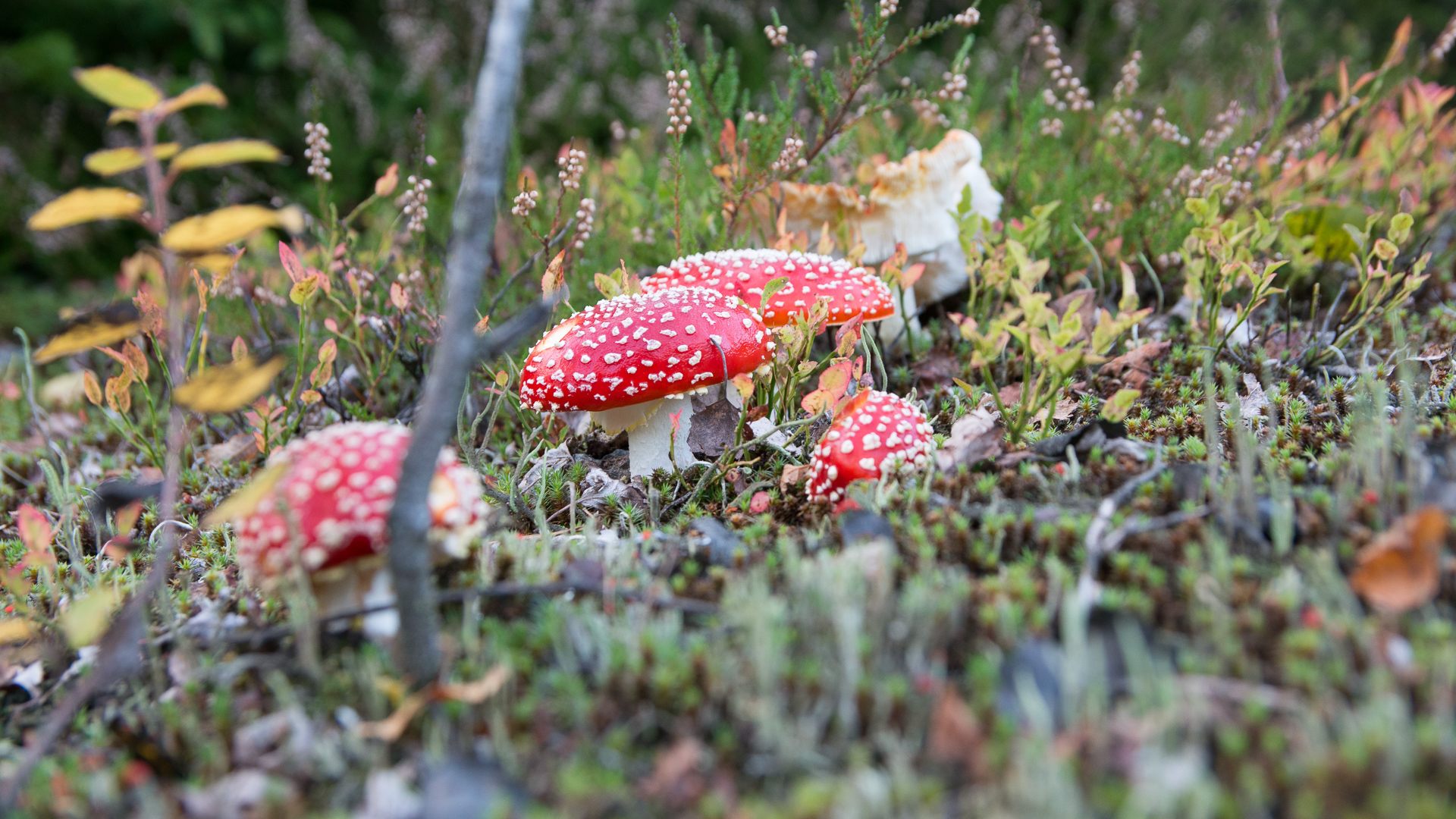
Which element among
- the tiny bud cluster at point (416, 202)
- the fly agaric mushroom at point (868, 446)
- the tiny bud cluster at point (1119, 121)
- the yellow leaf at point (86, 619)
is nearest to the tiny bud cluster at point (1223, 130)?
the tiny bud cluster at point (1119, 121)

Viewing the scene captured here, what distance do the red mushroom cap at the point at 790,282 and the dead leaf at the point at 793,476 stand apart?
44cm

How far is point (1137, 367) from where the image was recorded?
2.73 m

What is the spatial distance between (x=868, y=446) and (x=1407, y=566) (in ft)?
3.38

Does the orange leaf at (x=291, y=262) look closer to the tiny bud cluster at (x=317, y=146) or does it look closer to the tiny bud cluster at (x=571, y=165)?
the tiny bud cluster at (x=317, y=146)

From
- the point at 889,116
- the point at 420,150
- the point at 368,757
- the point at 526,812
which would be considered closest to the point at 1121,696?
the point at 526,812

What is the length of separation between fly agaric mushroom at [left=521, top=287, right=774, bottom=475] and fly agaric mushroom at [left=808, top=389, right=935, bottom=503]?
0.33 m

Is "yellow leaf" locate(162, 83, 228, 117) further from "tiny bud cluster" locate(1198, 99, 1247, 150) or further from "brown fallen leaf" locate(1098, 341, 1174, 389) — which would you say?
"tiny bud cluster" locate(1198, 99, 1247, 150)

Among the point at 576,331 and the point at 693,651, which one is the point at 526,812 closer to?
the point at 693,651

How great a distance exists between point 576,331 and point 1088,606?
1.40m

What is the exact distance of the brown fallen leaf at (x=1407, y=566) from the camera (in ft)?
4.12

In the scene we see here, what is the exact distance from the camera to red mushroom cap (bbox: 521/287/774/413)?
2150 millimetres

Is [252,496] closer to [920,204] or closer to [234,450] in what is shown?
[234,450]

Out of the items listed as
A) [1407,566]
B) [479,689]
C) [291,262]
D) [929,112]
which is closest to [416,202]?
[291,262]

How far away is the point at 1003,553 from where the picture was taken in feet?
5.79
